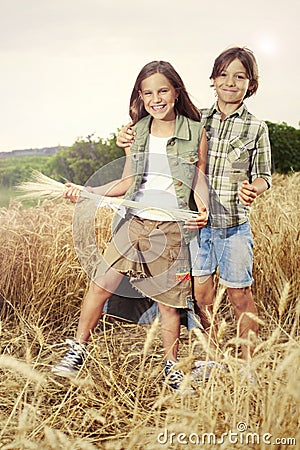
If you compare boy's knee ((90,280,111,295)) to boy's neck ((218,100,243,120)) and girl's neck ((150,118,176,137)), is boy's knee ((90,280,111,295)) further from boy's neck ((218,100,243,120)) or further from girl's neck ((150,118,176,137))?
boy's neck ((218,100,243,120))

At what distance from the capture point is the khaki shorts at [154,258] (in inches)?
86.7

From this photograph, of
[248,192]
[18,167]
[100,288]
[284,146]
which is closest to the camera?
[248,192]

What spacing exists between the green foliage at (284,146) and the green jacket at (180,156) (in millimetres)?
5392

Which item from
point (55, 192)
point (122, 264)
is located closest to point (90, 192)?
point (55, 192)

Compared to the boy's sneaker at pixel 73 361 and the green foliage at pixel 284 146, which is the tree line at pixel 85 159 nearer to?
the green foliage at pixel 284 146

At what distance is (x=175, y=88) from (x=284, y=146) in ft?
18.3

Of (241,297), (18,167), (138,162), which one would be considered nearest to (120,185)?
(138,162)

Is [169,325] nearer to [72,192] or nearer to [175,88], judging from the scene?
[72,192]

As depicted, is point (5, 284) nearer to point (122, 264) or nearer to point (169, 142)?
point (122, 264)

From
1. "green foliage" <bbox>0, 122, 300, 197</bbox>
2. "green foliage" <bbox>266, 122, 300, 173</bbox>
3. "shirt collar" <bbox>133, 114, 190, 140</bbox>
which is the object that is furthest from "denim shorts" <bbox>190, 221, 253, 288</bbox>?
"green foliage" <bbox>266, 122, 300, 173</bbox>

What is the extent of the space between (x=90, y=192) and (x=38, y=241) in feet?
2.63

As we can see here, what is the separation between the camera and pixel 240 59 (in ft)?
7.34

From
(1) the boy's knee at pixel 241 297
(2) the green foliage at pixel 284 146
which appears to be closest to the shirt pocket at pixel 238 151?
(1) the boy's knee at pixel 241 297

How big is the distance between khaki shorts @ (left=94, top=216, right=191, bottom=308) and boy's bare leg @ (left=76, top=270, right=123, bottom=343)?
0.10 ft
